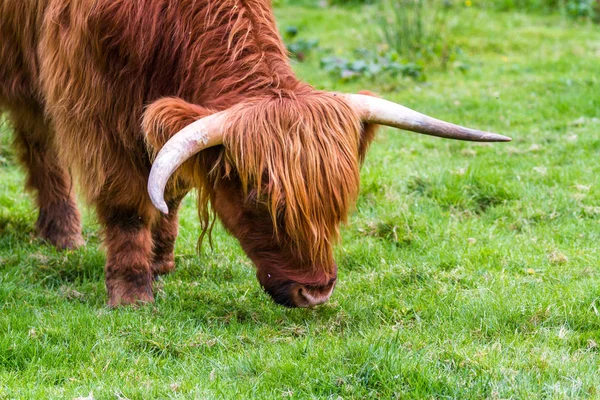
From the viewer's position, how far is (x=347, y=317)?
4430 millimetres

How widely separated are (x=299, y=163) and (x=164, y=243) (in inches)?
68.9

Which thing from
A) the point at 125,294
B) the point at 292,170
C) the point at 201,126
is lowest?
the point at 125,294

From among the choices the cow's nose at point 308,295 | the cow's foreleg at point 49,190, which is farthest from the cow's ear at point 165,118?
the cow's foreleg at point 49,190

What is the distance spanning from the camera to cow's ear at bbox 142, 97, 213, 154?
3973 millimetres

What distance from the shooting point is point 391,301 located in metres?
4.61

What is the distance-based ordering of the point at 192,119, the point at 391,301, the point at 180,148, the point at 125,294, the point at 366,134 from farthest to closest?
the point at 125,294, the point at 391,301, the point at 366,134, the point at 192,119, the point at 180,148

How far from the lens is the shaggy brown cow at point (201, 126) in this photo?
3971 millimetres

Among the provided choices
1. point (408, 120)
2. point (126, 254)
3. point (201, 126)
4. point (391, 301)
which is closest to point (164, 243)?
point (126, 254)

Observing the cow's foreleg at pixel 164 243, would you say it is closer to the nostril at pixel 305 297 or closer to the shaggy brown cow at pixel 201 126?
the shaggy brown cow at pixel 201 126

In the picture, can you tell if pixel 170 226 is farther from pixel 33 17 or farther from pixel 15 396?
pixel 15 396

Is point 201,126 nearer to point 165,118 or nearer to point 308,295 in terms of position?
point 165,118

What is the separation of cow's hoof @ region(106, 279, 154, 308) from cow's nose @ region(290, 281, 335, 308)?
1133 mm

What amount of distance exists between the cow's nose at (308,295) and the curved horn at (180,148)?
71cm

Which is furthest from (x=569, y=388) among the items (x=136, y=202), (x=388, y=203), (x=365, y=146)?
(x=388, y=203)
